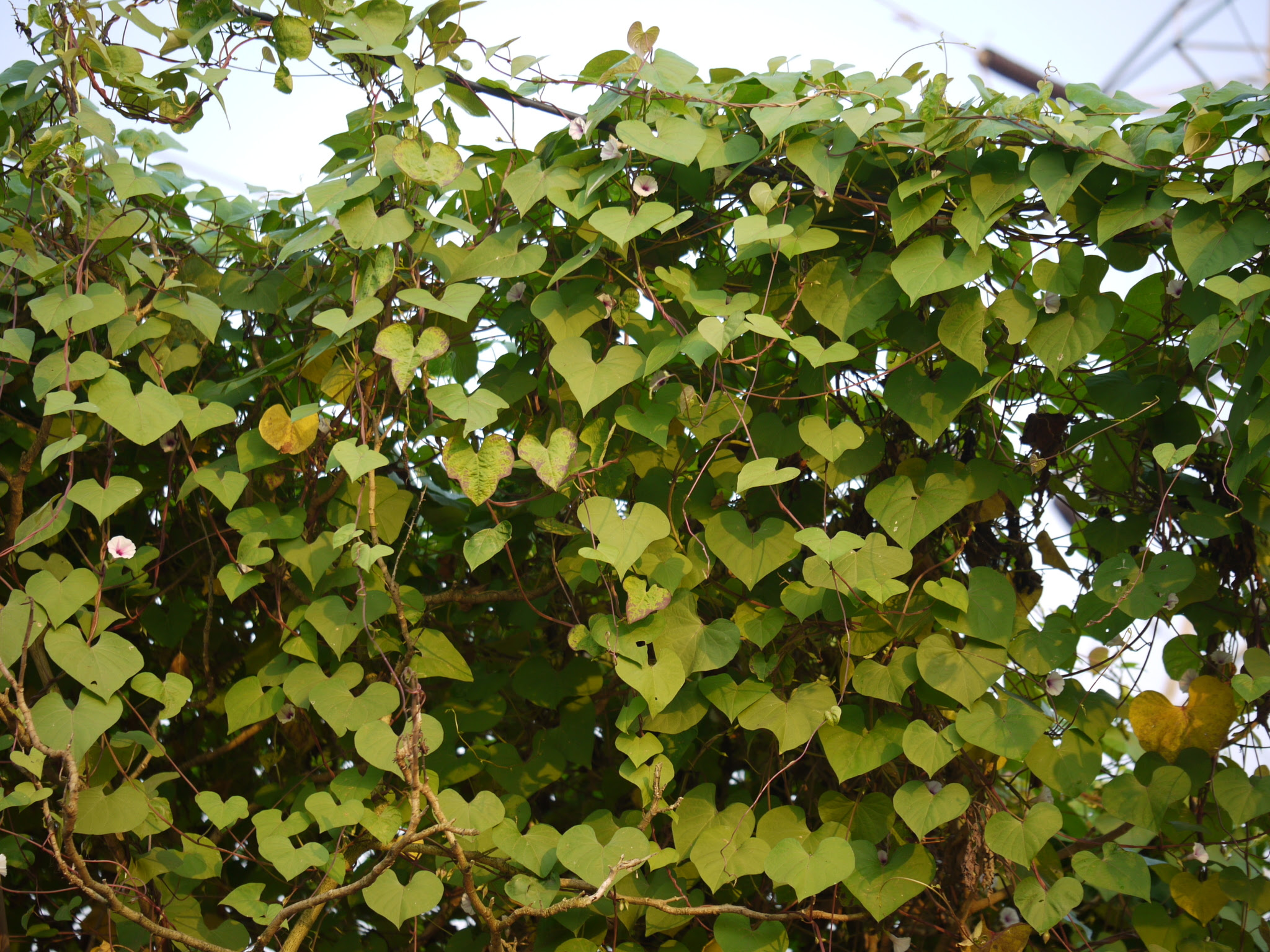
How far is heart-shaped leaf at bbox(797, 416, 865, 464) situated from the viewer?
57.7 inches

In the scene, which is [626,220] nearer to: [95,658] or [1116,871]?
[95,658]

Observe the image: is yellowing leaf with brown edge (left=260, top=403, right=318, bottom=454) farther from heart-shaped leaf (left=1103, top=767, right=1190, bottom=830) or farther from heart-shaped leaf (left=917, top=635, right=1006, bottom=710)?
heart-shaped leaf (left=1103, top=767, right=1190, bottom=830)

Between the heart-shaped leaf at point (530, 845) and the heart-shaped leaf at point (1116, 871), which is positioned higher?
the heart-shaped leaf at point (1116, 871)

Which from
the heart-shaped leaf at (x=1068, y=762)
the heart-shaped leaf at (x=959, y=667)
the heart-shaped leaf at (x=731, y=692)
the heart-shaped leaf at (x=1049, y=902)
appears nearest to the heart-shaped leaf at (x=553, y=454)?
the heart-shaped leaf at (x=731, y=692)

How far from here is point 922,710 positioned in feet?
5.21

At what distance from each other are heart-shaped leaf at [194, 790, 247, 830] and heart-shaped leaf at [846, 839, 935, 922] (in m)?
0.96

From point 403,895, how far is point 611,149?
1.17 m

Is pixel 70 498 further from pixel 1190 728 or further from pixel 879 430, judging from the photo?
pixel 1190 728

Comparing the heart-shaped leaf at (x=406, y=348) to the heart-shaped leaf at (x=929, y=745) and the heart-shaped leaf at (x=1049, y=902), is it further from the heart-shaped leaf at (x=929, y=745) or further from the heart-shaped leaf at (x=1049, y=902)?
the heart-shaped leaf at (x=1049, y=902)

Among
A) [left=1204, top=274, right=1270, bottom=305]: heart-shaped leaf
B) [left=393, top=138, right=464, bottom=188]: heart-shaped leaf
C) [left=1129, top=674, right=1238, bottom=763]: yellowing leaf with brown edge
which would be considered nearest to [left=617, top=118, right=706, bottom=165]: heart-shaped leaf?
[left=393, top=138, right=464, bottom=188]: heart-shaped leaf

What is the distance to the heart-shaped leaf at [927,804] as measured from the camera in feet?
4.73

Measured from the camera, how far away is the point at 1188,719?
1.56 metres

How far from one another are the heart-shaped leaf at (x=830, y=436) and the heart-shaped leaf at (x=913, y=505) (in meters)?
0.11

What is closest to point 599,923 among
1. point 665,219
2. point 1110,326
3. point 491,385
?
point 491,385
